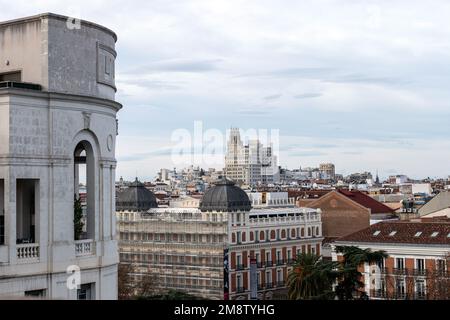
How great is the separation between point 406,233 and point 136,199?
115ft

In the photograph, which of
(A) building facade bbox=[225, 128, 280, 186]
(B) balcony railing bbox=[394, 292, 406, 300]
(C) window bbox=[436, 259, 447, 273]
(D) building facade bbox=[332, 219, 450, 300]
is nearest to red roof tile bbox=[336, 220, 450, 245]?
(D) building facade bbox=[332, 219, 450, 300]

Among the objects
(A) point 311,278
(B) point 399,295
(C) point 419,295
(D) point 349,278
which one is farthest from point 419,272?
(D) point 349,278

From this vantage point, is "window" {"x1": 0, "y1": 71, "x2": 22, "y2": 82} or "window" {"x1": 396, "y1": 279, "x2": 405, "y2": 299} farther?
"window" {"x1": 396, "y1": 279, "x2": 405, "y2": 299}

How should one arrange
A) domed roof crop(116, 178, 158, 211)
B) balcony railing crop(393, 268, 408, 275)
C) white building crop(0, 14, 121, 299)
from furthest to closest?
domed roof crop(116, 178, 158, 211) < balcony railing crop(393, 268, 408, 275) < white building crop(0, 14, 121, 299)

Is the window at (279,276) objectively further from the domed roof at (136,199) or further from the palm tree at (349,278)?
the palm tree at (349,278)

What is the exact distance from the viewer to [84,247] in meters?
17.0

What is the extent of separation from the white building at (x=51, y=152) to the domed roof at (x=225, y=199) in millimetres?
55279

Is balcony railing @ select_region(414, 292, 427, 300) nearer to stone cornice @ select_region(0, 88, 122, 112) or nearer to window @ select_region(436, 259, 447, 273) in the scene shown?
window @ select_region(436, 259, 447, 273)

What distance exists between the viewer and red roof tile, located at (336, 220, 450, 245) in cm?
5081

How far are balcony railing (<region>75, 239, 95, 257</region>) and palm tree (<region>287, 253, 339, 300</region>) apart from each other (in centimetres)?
1799

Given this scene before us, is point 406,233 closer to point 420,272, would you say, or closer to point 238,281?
point 420,272

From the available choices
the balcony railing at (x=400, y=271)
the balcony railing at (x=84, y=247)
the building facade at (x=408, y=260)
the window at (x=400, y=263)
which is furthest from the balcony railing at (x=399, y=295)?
the balcony railing at (x=84, y=247)

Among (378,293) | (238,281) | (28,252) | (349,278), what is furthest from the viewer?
(238,281)
